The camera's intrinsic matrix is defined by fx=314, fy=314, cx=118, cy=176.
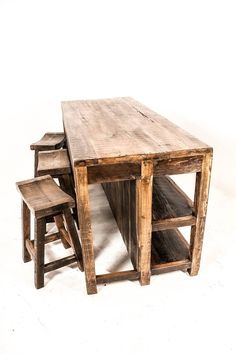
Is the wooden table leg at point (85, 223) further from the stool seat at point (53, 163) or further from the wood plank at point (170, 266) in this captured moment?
the stool seat at point (53, 163)

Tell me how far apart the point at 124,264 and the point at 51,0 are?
3516mm

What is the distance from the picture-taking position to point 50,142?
10.6ft

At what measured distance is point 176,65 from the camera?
4.34m

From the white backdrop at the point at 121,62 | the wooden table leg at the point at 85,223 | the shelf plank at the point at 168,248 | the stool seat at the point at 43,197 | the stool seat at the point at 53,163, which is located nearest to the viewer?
the wooden table leg at the point at 85,223

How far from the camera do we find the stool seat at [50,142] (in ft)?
10.2

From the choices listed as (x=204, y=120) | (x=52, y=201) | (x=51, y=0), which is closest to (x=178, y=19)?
(x=204, y=120)

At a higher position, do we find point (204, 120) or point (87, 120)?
point (87, 120)

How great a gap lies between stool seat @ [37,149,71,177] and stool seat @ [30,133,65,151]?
0.19m

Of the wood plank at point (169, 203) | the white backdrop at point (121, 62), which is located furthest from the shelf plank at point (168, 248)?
the white backdrop at point (121, 62)

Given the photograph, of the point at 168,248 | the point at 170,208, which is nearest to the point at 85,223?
the point at 170,208

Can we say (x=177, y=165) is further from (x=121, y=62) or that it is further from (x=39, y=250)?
(x=121, y=62)

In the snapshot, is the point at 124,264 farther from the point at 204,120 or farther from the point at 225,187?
the point at 204,120

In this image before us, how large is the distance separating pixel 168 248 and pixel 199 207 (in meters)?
0.59

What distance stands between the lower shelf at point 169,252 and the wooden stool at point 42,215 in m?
0.56
